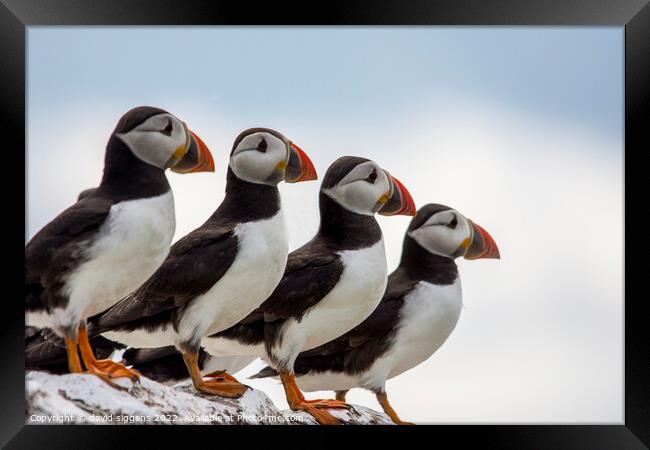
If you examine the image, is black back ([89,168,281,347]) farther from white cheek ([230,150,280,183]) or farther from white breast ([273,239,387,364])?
white breast ([273,239,387,364])

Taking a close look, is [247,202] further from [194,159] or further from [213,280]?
[213,280]

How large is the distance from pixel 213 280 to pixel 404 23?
215cm

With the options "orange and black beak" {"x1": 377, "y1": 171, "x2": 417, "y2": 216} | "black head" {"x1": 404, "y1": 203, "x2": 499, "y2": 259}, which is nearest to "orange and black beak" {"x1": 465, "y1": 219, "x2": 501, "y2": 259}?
"black head" {"x1": 404, "y1": 203, "x2": 499, "y2": 259}

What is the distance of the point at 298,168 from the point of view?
5582 mm

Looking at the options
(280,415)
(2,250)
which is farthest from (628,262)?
(2,250)

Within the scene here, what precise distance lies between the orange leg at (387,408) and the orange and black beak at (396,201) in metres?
1.17

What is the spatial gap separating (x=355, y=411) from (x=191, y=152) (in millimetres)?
1935

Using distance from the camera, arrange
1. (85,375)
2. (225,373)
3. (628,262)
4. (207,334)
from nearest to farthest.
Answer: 1. (85,375)
2. (207,334)
3. (225,373)
4. (628,262)

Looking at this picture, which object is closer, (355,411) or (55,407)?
(55,407)

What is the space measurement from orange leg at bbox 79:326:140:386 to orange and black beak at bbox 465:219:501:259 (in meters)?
2.35

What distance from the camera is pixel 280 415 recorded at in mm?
5605

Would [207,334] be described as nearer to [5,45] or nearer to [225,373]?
[225,373]

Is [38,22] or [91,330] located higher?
[38,22]

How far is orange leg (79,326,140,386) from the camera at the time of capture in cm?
502
